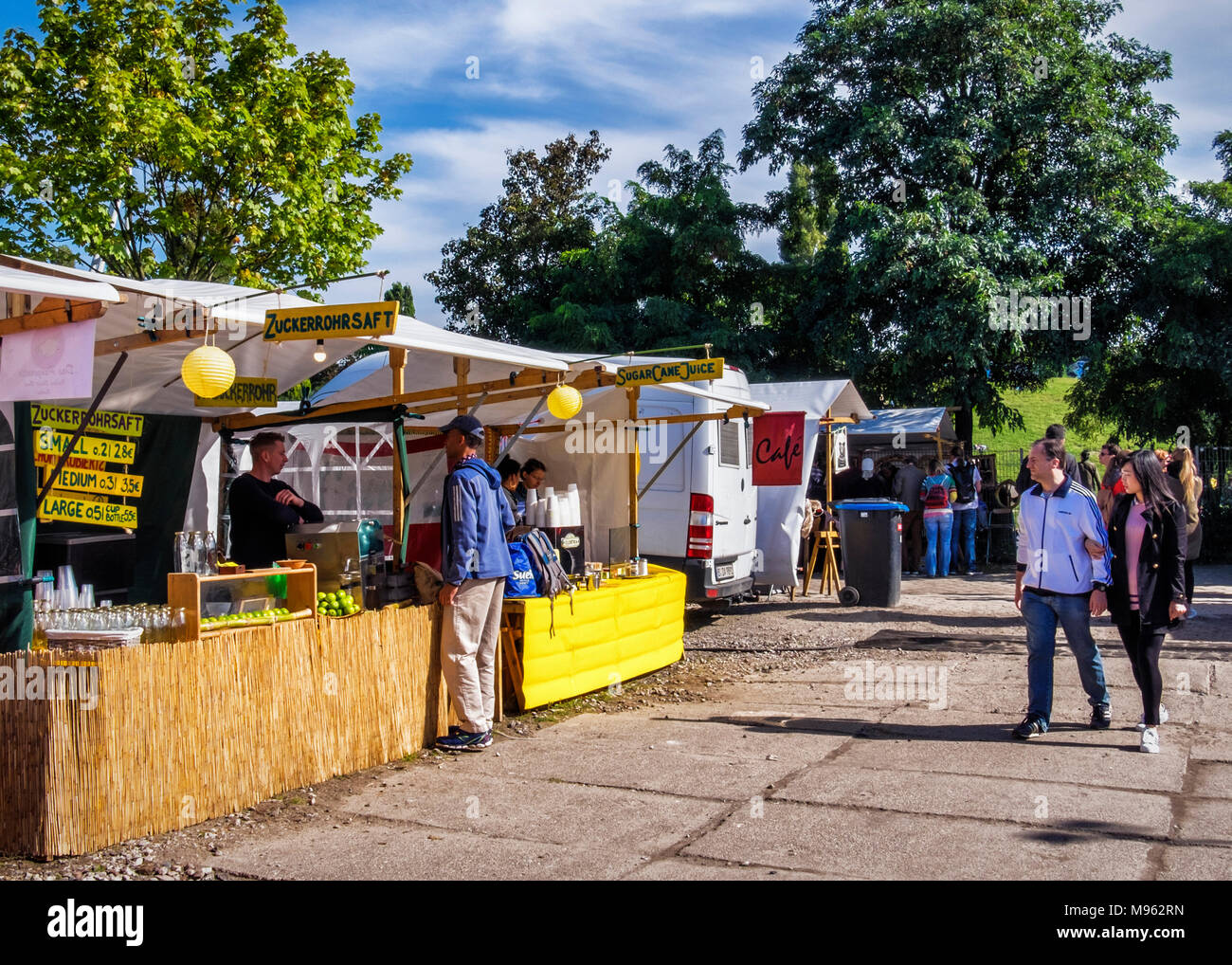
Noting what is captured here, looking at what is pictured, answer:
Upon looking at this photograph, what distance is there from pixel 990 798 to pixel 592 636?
3.35 meters

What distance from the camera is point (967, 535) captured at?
707 inches

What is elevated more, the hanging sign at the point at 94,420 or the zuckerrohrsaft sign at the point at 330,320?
the zuckerrohrsaft sign at the point at 330,320

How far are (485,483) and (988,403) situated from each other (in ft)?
62.7

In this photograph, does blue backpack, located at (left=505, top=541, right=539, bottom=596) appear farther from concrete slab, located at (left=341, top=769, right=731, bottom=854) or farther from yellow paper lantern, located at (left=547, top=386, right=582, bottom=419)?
concrete slab, located at (left=341, top=769, right=731, bottom=854)

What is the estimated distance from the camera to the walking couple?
6270mm

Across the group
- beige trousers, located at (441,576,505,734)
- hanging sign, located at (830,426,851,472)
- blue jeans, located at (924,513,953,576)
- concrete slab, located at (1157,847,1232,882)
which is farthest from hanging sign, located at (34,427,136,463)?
blue jeans, located at (924,513,953,576)

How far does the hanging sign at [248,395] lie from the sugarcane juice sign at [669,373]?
3.09 m

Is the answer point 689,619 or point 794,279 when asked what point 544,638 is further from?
point 794,279

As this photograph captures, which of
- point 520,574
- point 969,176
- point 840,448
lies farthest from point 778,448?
point 969,176

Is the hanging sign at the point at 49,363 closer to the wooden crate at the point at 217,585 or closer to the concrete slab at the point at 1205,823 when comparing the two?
the wooden crate at the point at 217,585

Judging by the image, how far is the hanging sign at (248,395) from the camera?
888cm

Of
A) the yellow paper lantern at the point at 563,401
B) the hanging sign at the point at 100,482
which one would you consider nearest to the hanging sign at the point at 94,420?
the hanging sign at the point at 100,482

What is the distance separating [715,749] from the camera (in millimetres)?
6375

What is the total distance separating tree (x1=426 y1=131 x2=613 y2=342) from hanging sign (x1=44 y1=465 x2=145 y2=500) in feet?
65.6
